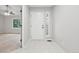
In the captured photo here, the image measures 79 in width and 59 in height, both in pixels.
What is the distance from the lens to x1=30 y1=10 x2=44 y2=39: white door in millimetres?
7695

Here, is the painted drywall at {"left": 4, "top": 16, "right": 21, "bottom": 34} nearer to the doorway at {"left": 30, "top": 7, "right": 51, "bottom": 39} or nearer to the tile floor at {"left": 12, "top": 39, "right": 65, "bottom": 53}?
the doorway at {"left": 30, "top": 7, "right": 51, "bottom": 39}

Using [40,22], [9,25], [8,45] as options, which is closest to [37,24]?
[40,22]

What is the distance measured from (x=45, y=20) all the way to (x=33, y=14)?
100cm

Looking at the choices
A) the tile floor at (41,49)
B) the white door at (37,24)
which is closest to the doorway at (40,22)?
the white door at (37,24)

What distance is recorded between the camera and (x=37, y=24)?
7.79m

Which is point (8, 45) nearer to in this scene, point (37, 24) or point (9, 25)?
point (37, 24)

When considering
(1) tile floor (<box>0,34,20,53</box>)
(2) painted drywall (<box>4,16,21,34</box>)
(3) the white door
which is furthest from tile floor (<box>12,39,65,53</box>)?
(2) painted drywall (<box>4,16,21,34</box>)

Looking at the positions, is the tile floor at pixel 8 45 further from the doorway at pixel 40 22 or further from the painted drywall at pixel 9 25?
the painted drywall at pixel 9 25

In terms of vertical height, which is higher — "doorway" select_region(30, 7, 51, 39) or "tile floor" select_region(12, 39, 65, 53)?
"doorway" select_region(30, 7, 51, 39)

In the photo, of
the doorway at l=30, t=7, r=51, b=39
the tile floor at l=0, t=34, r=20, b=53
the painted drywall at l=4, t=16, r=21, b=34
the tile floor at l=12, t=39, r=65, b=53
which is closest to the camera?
the tile floor at l=12, t=39, r=65, b=53
